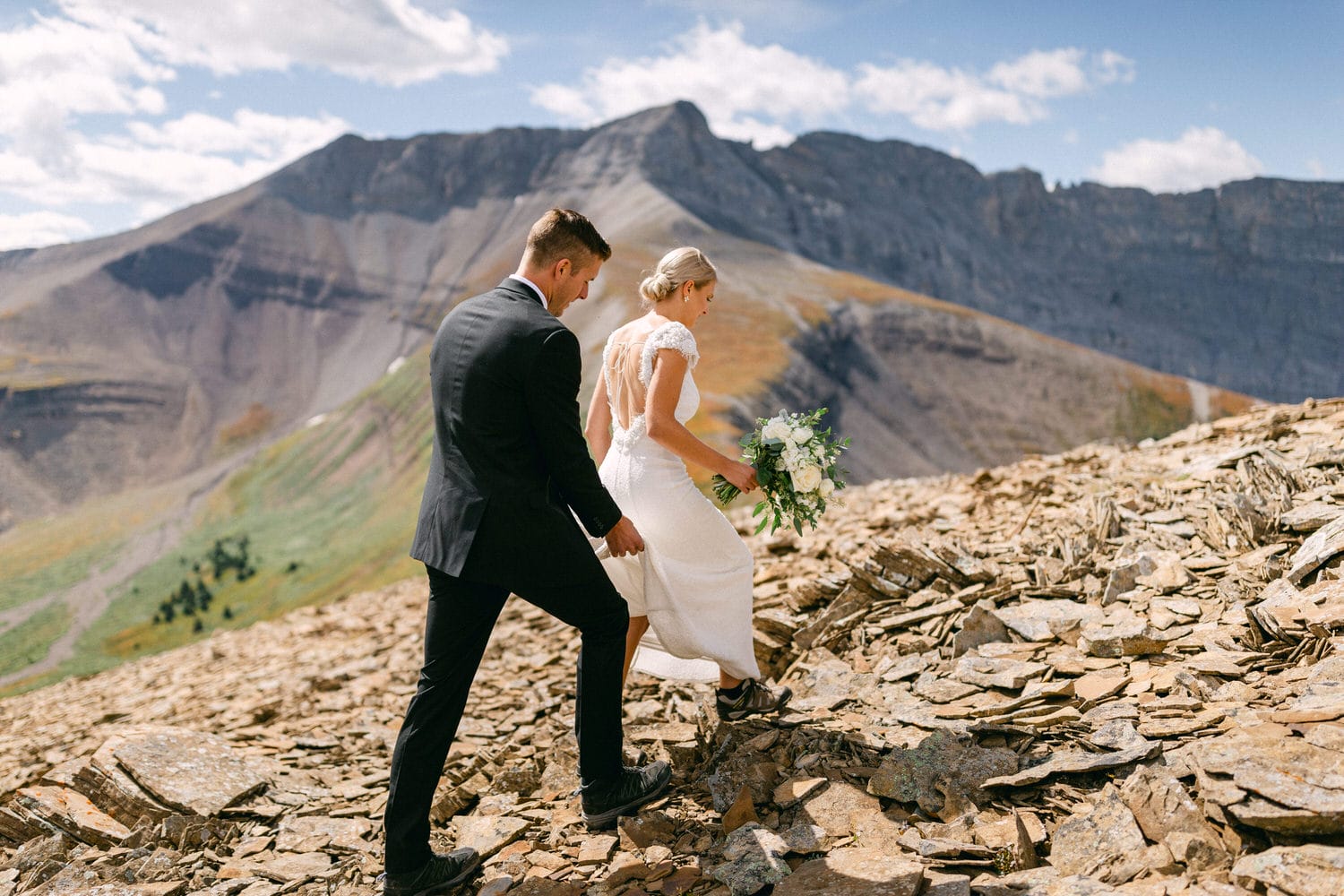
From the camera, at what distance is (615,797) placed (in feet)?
15.0

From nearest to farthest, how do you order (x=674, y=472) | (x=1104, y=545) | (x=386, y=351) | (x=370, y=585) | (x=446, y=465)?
(x=446, y=465)
(x=674, y=472)
(x=1104, y=545)
(x=370, y=585)
(x=386, y=351)

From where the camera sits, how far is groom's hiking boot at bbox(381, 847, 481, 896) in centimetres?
414

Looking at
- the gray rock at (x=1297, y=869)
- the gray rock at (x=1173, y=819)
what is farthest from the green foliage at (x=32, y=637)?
the gray rock at (x=1297, y=869)

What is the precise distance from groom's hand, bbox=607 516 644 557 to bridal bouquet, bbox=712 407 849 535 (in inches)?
39.9

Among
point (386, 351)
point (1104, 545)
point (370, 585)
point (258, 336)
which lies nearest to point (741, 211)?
point (386, 351)

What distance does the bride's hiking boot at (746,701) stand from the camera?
17.7ft

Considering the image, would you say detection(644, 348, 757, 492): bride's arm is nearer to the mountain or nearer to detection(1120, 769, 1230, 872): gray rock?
detection(1120, 769, 1230, 872): gray rock

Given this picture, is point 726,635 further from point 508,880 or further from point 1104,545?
point 1104,545

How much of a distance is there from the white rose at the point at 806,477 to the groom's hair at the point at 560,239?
180 cm

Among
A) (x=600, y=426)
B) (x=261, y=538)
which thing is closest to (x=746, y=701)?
(x=600, y=426)

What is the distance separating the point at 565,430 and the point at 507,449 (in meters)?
0.28

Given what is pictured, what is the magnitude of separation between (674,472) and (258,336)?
19439 centimetres

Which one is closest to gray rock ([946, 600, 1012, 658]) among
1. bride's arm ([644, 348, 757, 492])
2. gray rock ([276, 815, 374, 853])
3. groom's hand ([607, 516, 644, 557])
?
bride's arm ([644, 348, 757, 492])

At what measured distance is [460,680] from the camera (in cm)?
412
